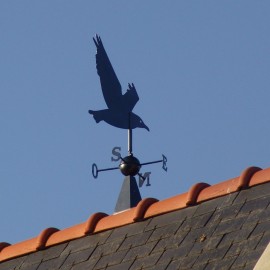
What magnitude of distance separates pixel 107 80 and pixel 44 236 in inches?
151

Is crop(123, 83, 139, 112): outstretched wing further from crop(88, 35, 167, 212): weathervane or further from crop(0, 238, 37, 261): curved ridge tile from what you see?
crop(0, 238, 37, 261): curved ridge tile

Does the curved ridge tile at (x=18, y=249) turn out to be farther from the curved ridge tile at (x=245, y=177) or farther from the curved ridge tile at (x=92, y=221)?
the curved ridge tile at (x=245, y=177)

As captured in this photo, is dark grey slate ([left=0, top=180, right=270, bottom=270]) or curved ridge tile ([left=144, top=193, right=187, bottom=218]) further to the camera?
curved ridge tile ([left=144, top=193, right=187, bottom=218])

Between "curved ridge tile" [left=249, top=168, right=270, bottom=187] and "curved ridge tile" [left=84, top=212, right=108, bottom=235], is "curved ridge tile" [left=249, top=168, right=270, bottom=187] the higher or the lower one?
the lower one

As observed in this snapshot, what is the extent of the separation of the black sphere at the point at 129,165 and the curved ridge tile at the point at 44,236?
243 centimetres

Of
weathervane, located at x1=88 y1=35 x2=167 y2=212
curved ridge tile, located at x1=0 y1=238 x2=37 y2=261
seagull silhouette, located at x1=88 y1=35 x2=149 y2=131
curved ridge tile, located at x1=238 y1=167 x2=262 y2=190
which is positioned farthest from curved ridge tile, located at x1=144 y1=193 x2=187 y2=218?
seagull silhouette, located at x1=88 y1=35 x2=149 y2=131

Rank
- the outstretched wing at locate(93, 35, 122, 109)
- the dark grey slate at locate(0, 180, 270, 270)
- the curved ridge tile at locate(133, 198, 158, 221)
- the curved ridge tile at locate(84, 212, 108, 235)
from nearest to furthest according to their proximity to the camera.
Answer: the dark grey slate at locate(0, 180, 270, 270) → the curved ridge tile at locate(133, 198, 158, 221) → the curved ridge tile at locate(84, 212, 108, 235) → the outstretched wing at locate(93, 35, 122, 109)

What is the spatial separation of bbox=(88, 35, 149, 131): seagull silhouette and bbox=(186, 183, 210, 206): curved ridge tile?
12.4 ft

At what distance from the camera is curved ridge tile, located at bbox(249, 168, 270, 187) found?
943 cm

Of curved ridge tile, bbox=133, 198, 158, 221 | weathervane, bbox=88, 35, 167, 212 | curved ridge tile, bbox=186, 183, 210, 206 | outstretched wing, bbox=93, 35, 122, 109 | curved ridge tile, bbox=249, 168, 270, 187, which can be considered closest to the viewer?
curved ridge tile, bbox=249, 168, 270, 187

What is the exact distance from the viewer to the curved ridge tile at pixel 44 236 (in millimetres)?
10883

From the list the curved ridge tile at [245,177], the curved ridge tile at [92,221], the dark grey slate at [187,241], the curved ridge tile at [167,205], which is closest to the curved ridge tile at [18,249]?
the dark grey slate at [187,241]

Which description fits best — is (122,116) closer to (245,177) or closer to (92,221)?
(92,221)

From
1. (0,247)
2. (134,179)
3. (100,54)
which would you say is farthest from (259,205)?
(100,54)
